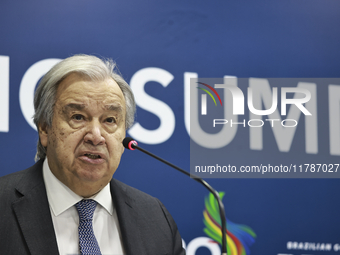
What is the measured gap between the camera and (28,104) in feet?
7.67

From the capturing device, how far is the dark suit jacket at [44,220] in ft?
4.45

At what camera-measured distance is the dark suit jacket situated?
1.36 metres

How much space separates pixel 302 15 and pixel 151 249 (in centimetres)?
199

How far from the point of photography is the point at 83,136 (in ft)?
5.05

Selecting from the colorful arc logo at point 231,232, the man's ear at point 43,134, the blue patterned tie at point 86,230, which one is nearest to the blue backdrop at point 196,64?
the colorful arc logo at point 231,232

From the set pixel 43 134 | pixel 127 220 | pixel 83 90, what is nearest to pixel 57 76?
pixel 83 90

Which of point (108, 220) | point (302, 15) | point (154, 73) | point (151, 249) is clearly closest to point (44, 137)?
point (108, 220)

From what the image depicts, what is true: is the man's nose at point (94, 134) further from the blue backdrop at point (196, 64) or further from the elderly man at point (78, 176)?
the blue backdrop at point (196, 64)

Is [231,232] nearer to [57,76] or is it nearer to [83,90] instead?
[83,90]

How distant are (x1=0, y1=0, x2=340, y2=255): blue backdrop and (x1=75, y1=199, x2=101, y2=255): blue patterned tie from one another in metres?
0.88

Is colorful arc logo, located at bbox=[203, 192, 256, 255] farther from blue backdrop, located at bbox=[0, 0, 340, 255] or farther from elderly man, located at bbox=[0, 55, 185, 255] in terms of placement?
elderly man, located at bbox=[0, 55, 185, 255]

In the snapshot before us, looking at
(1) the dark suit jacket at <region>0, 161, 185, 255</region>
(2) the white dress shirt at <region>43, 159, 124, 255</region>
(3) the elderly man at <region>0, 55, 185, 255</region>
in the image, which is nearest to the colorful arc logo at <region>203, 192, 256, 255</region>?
(1) the dark suit jacket at <region>0, 161, 185, 255</region>

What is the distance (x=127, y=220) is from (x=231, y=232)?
1.04 metres

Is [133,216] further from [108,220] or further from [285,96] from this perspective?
[285,96]
